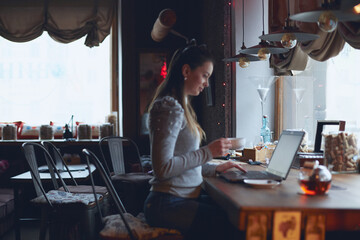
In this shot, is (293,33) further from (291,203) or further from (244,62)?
(291,203)

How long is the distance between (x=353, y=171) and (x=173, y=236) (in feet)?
3.54

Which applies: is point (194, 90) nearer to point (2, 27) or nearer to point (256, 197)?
point (256, 197)

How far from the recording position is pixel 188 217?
1764 millimetres

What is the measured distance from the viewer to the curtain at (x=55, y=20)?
5.69 meters

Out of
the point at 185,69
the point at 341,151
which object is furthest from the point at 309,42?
the point at 185,69

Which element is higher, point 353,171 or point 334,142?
point 334,142

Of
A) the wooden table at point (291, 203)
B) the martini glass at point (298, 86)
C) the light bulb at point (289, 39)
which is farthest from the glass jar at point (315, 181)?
the martini glass at point (298, 86)

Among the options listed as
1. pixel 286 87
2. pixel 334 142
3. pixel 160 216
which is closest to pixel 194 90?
pixel 160 216

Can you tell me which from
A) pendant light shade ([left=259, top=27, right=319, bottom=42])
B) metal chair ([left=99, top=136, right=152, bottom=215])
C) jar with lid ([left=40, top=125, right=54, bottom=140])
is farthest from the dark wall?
pendant light shade ([left=259, top=27, right=319, bottom=42])

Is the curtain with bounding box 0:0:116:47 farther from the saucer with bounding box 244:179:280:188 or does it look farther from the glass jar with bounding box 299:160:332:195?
the glass jar with bounding box 299:160:332:195

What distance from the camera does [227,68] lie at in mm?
4039

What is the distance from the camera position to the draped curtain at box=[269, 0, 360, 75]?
2297 mm

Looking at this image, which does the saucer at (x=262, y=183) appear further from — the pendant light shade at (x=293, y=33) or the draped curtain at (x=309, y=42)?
the draped curtain at (x=309, y=42)

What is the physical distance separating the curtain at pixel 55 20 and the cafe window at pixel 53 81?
0.64 feet
